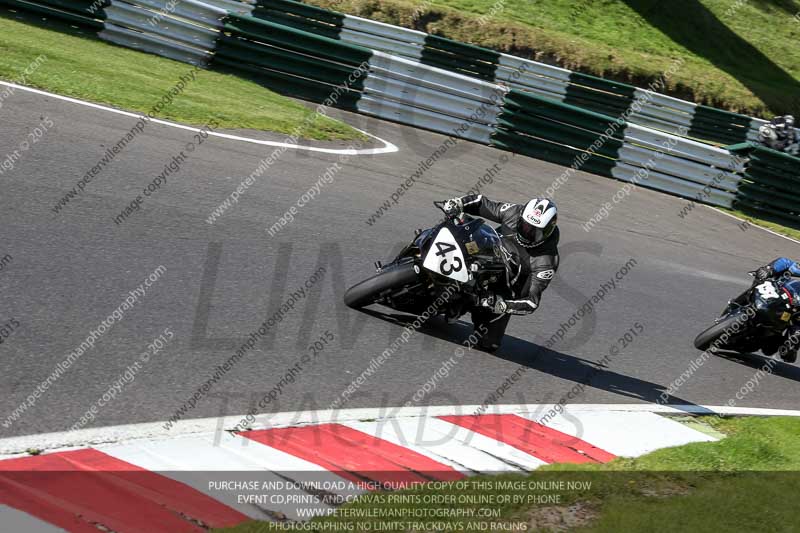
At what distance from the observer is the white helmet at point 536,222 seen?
7.99 m

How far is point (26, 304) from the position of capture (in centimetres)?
650

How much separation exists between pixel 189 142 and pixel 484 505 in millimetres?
7944

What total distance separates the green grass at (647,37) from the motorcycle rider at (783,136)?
6365 millimetres

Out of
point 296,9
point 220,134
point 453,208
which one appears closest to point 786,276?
point 453,208

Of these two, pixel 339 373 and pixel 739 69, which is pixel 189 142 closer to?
pixel 339 373

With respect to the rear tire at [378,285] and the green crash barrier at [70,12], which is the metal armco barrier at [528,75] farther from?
the rear tire at [378,285]

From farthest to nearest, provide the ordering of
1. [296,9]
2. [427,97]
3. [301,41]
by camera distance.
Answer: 1. [296,9]
2. [427,97]
3. [301,41]

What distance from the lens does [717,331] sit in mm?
10398

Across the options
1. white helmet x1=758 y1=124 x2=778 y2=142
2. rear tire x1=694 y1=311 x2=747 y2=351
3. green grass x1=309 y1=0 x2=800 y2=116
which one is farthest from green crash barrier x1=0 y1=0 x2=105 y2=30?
white helmet x1=758 y1=124 x2=778 y2=142

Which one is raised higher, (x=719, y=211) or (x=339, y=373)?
(x=339, y=373)

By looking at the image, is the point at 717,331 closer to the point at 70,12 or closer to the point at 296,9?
the point at 70,12

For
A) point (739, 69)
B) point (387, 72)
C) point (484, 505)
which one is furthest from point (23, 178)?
point (739, 69)

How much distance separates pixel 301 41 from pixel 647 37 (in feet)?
52.7

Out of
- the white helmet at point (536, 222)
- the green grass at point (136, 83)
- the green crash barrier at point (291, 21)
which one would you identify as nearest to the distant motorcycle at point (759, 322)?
the white helmet at point (536, 222)
